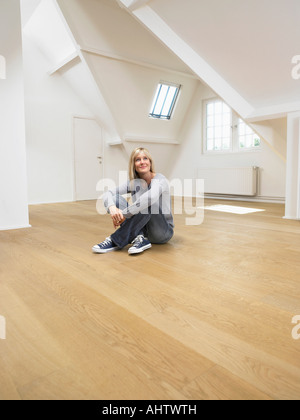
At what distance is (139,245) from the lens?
2148mm

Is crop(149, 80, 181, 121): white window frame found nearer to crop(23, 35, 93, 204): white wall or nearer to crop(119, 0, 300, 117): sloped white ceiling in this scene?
crop(23, 35, 93, 204): white wall

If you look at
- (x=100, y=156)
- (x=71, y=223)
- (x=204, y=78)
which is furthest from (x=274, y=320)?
(x=100, y=156)

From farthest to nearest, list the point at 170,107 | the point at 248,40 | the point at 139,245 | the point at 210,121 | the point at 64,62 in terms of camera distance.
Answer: the point at 170,107, the point at 210,121, the point at 64,62, the point at 248,40, the point at 139,245

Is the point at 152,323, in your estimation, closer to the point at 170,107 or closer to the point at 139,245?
the point at 139,245

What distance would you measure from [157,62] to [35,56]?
2.33 m

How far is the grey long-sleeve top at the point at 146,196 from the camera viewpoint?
1966mm

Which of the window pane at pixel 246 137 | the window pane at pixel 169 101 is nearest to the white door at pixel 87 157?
the window pane at pixel 169 101

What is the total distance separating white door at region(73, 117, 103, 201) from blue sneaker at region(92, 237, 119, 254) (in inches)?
174

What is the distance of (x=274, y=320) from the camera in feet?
3.79

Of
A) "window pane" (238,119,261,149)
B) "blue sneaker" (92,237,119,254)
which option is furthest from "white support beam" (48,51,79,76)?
"blue sneaker" (92,237,119,254)

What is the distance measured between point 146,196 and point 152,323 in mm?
970

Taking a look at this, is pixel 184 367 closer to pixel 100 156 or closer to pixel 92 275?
pixel 92 275

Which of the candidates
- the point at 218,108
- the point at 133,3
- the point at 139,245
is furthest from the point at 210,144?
the point at 139,245

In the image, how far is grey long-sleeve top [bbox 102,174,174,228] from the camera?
197 centimetres
